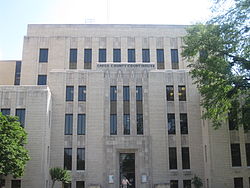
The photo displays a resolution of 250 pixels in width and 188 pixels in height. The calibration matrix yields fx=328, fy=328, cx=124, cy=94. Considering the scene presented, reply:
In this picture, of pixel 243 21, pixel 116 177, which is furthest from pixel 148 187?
pixel 243 21

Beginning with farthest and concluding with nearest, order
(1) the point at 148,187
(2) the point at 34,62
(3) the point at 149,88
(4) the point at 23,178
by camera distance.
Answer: (2) the point at 34,62 < (3) the point at 149,88 < (1) the point at 148,187 < (4) the point at 23,178

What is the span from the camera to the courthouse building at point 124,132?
3144 centimetres

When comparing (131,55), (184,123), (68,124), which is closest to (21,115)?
(68,124)

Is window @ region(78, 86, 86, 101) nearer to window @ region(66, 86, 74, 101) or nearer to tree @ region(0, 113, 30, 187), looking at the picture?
window @ region(66, 86, 74, 101)

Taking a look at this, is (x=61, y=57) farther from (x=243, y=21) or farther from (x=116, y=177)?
(x=243, y=21)

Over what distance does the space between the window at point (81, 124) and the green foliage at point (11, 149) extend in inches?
281

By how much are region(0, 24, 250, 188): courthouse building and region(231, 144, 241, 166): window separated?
93mm

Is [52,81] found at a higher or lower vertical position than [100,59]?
lower

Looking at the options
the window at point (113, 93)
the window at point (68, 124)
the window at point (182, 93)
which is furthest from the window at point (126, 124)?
the window at point (182, 93)

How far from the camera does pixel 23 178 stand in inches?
1160

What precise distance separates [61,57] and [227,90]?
2142 centimetres

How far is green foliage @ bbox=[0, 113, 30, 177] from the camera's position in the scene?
25.0 metres

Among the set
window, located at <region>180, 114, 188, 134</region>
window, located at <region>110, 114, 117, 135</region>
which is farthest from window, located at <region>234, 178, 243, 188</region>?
window, located at <region>110, 114, 117, 135</region>

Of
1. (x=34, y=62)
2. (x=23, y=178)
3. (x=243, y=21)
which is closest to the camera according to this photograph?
(x=243, y=21)
